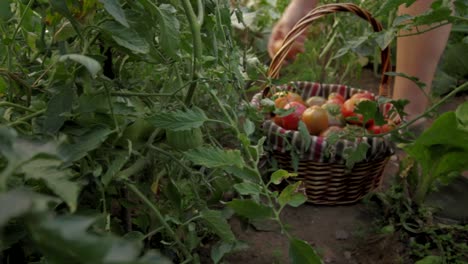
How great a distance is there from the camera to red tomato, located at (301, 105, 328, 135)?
1561 millimetres

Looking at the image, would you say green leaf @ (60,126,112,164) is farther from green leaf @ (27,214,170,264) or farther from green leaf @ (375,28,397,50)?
green leaf @ (375,28,397,50)

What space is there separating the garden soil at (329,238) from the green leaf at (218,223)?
1.29ft

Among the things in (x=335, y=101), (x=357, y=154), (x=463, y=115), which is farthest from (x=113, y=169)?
(x=335, y=101)

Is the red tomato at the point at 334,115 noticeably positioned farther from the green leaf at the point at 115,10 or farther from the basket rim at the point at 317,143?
the green leaf at the point at 115,10

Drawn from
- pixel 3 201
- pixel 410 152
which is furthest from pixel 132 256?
pixel 410 152

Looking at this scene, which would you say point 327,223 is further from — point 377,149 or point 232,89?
point 232,89

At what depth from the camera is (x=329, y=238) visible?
1375 millimetres

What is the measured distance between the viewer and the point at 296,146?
143 centimetres

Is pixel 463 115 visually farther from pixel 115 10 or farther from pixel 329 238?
pixel 115 10

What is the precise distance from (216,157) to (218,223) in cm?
11

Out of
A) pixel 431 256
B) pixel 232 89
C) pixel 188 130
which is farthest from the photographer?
pixel 431 256

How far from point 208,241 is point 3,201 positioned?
98cm

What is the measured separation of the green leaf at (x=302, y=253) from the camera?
2.07 feet

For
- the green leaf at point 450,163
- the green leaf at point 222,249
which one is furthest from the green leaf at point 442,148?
the green leaf at point 222,249
